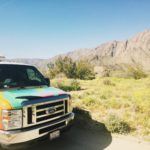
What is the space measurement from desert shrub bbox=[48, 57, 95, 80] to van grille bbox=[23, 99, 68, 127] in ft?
87.3

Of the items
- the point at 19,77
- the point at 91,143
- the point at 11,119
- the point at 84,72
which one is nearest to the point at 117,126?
the point at 91,143

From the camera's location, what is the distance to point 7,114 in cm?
499

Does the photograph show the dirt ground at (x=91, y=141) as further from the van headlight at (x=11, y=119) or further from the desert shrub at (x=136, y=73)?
the desert shrub at (x=136, y=73)

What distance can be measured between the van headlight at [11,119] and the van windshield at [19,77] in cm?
126

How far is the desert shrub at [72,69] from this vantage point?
34281 mm

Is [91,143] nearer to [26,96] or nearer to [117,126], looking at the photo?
[117,126]

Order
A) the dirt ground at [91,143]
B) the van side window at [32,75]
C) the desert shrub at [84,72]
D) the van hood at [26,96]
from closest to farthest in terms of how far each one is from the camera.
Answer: the van hood at [26,96] → the dirt ground at [91,143] → the van side window at [32,75] → the desert shrub at [84,72]

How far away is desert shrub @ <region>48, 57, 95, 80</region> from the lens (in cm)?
3428

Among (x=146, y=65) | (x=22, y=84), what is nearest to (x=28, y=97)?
(x=22, y=84)

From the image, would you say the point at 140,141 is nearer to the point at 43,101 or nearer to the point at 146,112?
the point at 146,112

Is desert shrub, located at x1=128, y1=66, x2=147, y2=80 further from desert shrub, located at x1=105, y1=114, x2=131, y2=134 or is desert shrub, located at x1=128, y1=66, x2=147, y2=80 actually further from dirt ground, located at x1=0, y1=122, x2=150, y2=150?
dirt ground, located at x1=0, y1=122, x2=150, y2=150

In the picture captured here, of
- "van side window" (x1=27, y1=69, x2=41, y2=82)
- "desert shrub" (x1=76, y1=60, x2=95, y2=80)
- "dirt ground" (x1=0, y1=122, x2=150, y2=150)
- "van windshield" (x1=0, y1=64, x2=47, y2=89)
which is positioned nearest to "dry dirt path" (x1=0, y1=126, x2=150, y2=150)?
"dirt ground" (x1=0, y1=122, x2=150, y2=150)

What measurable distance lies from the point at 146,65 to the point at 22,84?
172 metres

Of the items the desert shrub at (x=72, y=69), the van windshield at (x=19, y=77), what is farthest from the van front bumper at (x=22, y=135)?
the desert shrub at (x=72, y=69)
